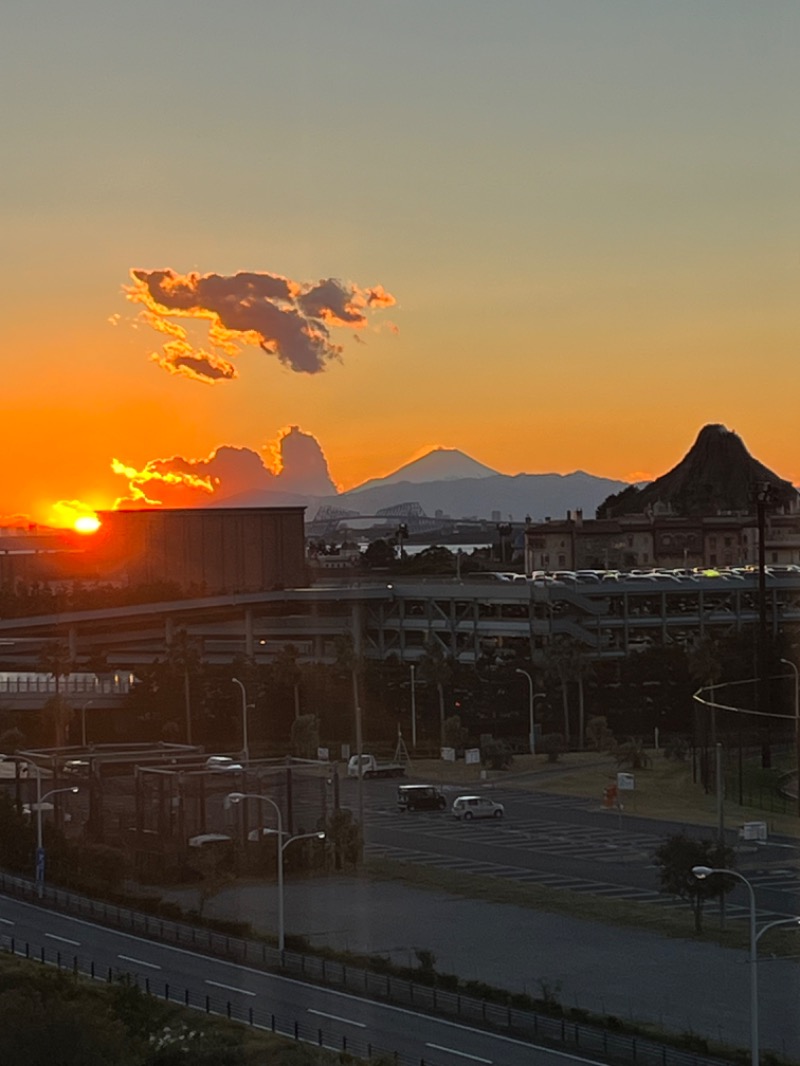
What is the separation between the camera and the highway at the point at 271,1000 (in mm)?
23297

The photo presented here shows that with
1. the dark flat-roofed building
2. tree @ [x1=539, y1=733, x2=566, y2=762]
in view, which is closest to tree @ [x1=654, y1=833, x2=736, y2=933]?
tree @ [x1=539, y1=733, x2=566, y2=762]

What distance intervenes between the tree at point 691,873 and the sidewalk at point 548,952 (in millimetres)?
1195

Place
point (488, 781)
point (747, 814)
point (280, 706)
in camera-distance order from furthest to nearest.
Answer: point (280, 706), point (488, 781), point (747, 814)

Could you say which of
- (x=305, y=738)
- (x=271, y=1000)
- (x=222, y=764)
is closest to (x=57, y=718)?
(x=305, y=738)

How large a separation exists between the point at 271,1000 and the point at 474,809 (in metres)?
20.9

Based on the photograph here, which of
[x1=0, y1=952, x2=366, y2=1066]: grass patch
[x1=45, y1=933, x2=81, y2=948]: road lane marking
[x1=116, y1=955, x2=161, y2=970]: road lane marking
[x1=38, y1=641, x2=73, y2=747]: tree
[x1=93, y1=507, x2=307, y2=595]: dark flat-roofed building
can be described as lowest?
[x1=116, y1=955, x2=161, y2=970]: road lane marking

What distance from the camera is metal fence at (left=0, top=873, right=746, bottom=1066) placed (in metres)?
22.9

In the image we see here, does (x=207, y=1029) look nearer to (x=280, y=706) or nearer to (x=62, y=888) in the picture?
(x=62, y=888)

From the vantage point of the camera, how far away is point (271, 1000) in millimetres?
26203

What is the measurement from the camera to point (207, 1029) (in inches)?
932

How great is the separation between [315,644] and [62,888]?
48382 mm

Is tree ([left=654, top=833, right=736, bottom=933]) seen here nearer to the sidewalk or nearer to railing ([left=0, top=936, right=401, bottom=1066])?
the sidewalk

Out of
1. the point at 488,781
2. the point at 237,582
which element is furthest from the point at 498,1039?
the point at 237,582

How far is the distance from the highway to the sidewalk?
85.7 inches
